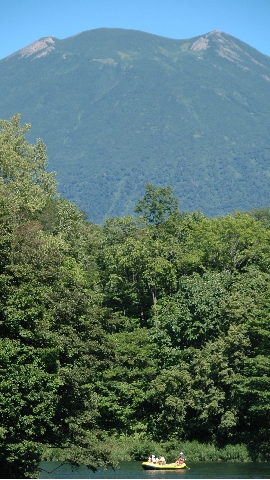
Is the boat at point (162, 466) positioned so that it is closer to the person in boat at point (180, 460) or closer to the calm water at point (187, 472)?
the person in boat at point (180, 460)

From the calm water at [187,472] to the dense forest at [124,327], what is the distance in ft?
6.27

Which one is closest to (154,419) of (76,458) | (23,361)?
(76,458)

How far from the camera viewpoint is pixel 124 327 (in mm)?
65812

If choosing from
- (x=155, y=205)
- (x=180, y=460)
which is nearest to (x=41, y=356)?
(x=180, y=460)

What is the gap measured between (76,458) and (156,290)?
124 ft

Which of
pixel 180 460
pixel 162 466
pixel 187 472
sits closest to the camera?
pixel 187 472

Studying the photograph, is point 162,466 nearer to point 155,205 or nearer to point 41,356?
point 41,356

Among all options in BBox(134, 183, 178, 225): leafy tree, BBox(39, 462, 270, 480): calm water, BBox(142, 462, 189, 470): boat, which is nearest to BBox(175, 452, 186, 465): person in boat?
BBox(142, 462, 189, 470): boat

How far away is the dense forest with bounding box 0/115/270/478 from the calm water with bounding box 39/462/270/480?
6.27 ft

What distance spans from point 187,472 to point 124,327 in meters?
18.5

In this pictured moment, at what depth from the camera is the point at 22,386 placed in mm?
30031

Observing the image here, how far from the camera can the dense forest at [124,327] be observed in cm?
3158

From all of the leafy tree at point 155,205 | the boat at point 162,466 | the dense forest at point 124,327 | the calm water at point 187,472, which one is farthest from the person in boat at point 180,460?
the leafy tree at point 155,205

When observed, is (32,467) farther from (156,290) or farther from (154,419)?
(156,290)
